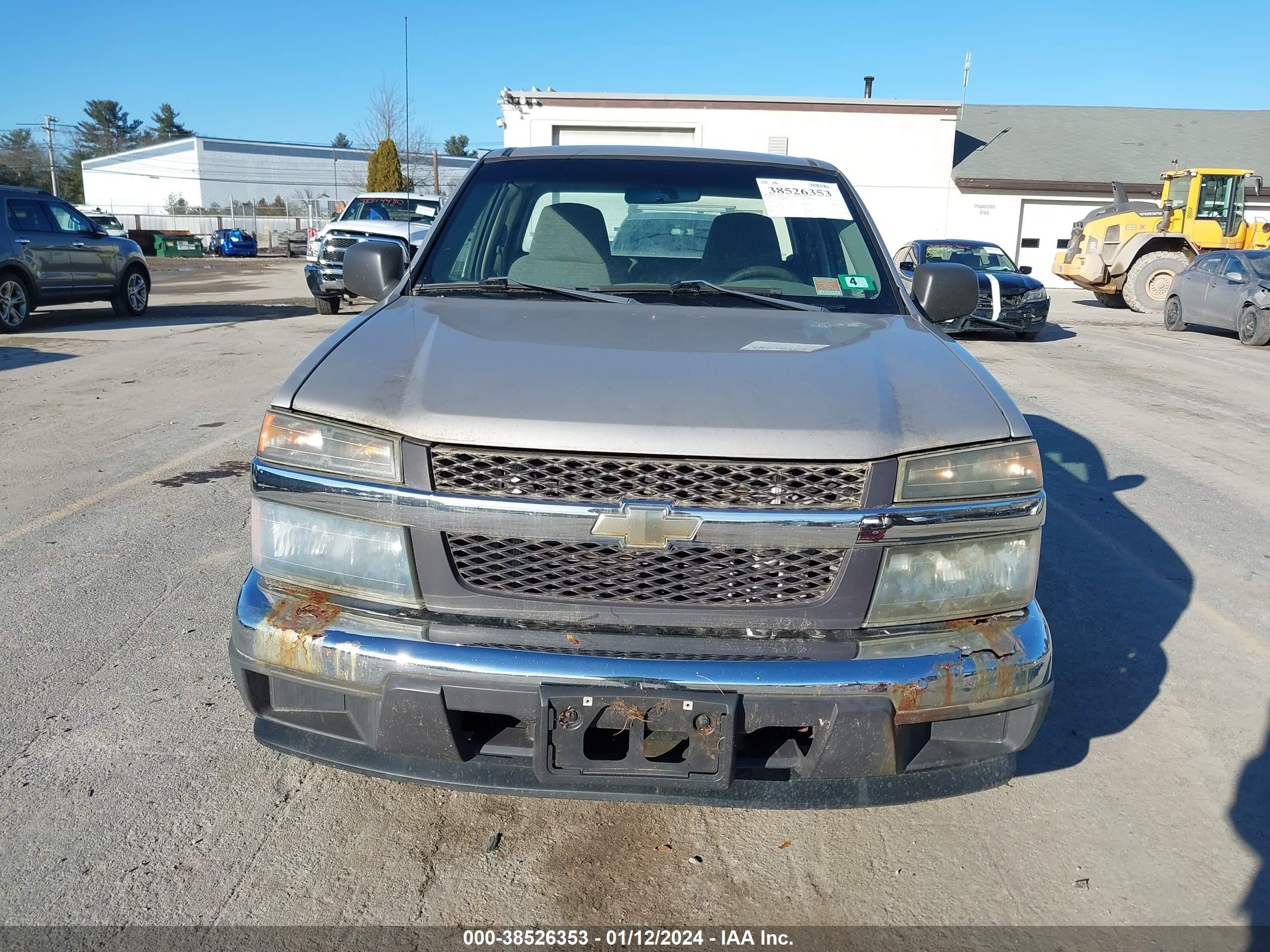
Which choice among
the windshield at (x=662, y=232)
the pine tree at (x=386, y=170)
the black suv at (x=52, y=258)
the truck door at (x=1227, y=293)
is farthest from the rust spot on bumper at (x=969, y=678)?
the pine tree at (x=386, y=170)

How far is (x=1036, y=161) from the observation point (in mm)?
32188

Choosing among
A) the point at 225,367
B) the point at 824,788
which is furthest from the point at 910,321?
the point at 225,367

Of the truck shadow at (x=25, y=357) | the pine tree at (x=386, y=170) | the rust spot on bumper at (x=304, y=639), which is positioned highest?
the pine tree at (x=386, y=170)

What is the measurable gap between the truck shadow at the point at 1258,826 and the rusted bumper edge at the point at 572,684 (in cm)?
76

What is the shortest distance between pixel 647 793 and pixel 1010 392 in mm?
8999

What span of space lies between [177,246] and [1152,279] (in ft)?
121

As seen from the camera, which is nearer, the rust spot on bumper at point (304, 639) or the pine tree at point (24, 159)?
the rust spot on bumper at point (304, 639)

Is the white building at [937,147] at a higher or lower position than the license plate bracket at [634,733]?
higher

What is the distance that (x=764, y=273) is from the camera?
362 centimetres

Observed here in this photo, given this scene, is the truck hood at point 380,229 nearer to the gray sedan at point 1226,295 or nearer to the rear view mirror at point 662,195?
the rear view mirror at point 662,195

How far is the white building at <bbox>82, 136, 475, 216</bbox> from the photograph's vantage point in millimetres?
70812

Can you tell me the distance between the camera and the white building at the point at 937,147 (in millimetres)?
27844

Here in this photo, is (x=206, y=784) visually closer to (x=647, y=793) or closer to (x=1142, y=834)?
(x=647, y=793)

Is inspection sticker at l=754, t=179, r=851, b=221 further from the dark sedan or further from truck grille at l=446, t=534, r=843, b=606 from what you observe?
the dark sedan
